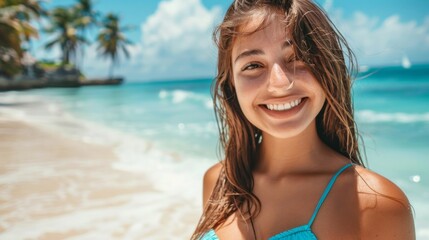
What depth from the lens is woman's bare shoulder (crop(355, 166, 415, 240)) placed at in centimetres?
132

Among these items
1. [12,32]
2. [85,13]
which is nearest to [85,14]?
[85,13]

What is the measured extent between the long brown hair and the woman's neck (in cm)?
8

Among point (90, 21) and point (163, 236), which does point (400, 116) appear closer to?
point (163, 236)

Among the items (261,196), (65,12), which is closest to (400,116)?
(261,196)

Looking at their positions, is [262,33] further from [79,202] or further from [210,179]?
[79,202]

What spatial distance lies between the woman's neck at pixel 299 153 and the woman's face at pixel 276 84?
0.68 ft

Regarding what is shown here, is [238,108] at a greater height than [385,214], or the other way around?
[238,108]

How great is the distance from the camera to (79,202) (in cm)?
443

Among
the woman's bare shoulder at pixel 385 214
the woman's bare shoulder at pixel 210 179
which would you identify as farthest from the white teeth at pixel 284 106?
the woman's bare shoulder at pixel 210 179

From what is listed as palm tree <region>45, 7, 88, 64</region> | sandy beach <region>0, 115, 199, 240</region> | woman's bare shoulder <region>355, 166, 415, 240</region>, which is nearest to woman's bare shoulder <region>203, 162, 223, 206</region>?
woman's bare shoulder <region>355, 166, 415, 240</region>

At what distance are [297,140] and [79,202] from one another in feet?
11.1

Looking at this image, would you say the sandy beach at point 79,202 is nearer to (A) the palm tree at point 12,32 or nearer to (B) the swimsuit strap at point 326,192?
(B) the swimsuit strap at point 326,192

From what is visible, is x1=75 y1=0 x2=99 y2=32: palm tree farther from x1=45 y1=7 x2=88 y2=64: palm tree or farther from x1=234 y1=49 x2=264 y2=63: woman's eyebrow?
x1=234 y1=49 x2=264 y2=63: woman's eyebrow

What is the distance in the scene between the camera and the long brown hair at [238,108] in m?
1.52
